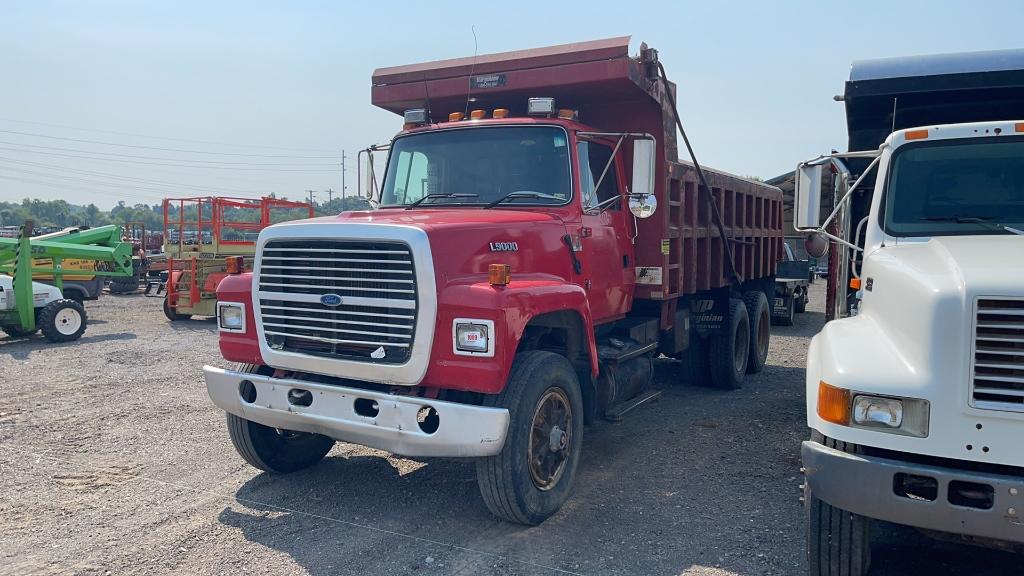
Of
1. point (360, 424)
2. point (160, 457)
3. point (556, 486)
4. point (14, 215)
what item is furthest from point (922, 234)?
point (14, 215)

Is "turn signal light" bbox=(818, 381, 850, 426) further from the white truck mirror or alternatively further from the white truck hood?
the white truck mirror

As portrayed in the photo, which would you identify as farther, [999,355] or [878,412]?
[878,412]

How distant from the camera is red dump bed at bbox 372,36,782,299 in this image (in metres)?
5.92

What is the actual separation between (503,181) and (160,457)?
3498 millimetres

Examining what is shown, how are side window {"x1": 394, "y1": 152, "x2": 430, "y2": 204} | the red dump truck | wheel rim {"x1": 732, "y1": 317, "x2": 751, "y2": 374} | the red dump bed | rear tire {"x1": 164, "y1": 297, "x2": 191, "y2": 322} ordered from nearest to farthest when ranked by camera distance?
the red dump truck < side window {"x1": 394, "y1": 152, "x2": 430, "y2": 204} < the red dump bed < wheel rim {"x1": 732, "y1": 317, "x2": 751, "y2": 374} < rear tire {"x1": 164, "y1": 297, "x2": 191, "y2": 322}

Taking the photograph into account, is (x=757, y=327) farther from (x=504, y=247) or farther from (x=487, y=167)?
(x=504, y=247)

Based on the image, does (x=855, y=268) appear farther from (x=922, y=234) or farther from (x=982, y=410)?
(x=982, y=410)

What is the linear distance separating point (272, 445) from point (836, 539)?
376cm

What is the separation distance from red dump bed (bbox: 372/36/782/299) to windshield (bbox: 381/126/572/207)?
0.75 m

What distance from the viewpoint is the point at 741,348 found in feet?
29.6

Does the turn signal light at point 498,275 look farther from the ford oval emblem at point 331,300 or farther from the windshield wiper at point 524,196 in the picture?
the windshield wiper at point 524,196

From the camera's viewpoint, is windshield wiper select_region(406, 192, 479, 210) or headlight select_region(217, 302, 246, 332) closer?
headlight select_region(217, 302, 246, 332)

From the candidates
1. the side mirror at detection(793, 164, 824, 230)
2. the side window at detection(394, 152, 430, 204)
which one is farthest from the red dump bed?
the side mirror at detection(793, 164, 824, 230)

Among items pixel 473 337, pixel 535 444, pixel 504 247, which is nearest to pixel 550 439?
pixel 535 444
